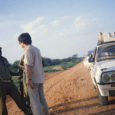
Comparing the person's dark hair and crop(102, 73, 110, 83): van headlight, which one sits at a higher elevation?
the person's dark hair

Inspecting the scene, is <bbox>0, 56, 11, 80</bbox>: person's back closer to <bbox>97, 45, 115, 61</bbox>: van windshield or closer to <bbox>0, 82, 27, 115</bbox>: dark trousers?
<bbox>0, 82, 27, 115</bbox>: dark trousers

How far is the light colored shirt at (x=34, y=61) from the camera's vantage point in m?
3.80

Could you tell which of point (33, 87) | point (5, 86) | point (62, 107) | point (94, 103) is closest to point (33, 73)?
point (33, 87)

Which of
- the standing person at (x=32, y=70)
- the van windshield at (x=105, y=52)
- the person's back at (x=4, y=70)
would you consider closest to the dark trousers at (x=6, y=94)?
the person's back at (x=4, y=70)

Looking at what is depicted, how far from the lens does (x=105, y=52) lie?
6.35 metres

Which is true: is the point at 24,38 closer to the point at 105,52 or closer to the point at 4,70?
the point at 4,70

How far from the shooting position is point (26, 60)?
150 inches


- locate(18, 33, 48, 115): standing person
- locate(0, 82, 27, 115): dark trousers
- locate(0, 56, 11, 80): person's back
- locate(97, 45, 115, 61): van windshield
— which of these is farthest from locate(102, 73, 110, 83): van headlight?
locate(0, 56, 11, 80): person's back

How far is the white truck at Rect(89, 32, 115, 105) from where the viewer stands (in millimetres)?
4848

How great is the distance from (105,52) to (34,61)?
10.4ft

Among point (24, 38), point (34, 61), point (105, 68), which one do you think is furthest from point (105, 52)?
point (24, 38)

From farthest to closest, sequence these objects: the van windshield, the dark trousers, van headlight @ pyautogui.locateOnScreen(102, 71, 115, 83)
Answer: the van windshield
van headlight @ pyautogui.locateOnScreen(102, 71, 115, 83)
the dark trousers

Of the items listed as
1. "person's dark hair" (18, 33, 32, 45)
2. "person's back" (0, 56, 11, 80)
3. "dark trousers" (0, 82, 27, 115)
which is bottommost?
"dark trousers" (0, 82, 27, 115)

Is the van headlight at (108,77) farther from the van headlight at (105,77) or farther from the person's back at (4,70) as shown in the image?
the person's back at (4,70)
